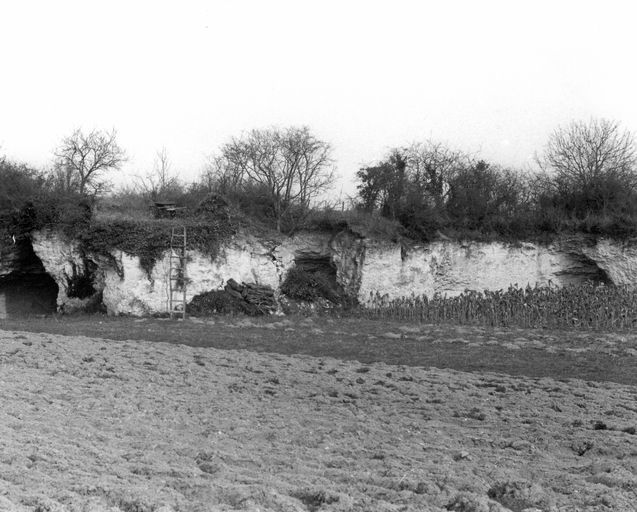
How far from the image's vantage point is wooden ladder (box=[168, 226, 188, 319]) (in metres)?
27.3

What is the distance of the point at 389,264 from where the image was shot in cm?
3142

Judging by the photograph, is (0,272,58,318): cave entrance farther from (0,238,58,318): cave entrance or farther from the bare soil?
the bare soil

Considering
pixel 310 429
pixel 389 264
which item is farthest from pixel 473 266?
pixel 310 429

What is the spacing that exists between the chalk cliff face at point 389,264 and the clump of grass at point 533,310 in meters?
2.78

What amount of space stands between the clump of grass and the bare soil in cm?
979

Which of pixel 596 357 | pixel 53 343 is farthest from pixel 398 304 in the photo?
pixel 53 343

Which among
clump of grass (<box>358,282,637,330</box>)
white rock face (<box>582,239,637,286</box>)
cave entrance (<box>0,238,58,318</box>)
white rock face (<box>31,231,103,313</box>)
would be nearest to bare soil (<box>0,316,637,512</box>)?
clump of grass (<box>358,282,637,330</box>)

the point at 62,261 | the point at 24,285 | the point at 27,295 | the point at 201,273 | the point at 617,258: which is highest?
the point at 617,258

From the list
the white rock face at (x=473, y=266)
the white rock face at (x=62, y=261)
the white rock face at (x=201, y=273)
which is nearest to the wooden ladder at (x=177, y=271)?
the white rock face at (x=201, y=273)

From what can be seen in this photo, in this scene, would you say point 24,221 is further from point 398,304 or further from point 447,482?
point 447,482

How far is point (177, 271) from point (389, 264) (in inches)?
403

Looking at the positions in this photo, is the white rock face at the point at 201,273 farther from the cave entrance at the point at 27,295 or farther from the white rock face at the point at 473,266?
the cave entrance at the point at 27,295

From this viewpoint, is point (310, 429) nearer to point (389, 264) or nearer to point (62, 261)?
point (62, 261)

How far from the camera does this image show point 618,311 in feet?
82.1
